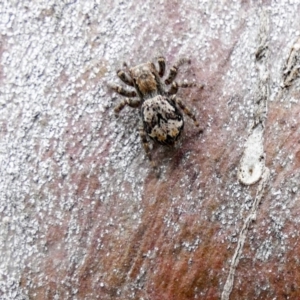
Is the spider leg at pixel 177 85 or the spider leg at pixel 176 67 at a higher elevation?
the spider leg at pixel 176 67

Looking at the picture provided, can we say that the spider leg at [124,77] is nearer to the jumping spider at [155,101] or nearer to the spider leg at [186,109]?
the jumping spider at [155,101]

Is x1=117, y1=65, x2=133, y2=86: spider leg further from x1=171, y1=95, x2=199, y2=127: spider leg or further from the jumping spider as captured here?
x1=171, y1=95, x2=199, y2=127: spider leg

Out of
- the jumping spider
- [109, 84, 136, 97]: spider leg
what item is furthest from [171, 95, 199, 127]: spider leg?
[109, 84, 136, 97]: spider leg

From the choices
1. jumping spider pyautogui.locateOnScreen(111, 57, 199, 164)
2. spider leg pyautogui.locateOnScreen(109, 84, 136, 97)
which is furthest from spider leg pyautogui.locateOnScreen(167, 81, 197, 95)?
spider leg pyautogui.locateOnScreen(109, 84, 136, 97)

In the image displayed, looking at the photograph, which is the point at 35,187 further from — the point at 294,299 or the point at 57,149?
the point at 294,299

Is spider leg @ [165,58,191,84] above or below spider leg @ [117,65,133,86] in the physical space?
above

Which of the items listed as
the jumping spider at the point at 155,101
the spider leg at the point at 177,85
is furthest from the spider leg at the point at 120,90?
the spider leg at the point at 177,85

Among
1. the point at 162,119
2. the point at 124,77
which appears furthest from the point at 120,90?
the point at 162,119
